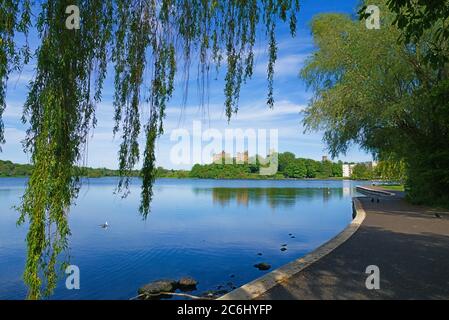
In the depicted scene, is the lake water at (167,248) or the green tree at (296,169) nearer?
the lake water at (167,248)

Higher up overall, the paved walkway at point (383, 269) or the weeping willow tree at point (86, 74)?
the weeping willow tree at point (86, 74)

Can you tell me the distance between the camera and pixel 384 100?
64.4 ft

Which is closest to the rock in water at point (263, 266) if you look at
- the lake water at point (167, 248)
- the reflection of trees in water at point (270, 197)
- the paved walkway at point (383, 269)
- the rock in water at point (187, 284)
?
the lake water at point (167, 248)

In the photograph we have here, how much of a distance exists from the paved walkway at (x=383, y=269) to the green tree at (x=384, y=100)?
842cm

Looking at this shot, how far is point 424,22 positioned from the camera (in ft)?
18.3

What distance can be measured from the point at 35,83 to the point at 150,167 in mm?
1469

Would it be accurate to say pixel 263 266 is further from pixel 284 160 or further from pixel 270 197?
pixel 284 160

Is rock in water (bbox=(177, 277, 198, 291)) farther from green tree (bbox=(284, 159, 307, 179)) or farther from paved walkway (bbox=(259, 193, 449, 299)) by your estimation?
green tree (bbox=(284, 159, 307, 179))

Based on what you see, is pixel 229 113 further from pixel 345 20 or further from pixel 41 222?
pixel 345 20

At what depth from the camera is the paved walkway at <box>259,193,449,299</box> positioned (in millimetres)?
5102

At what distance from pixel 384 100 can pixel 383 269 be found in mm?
15342

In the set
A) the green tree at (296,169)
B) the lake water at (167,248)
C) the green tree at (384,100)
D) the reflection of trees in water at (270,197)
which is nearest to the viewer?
the lake water at (167,248)

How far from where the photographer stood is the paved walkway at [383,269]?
510 centimetres

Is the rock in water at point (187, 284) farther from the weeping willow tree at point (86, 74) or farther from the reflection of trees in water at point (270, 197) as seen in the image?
the reflection of trees in water at point (270, 197)
